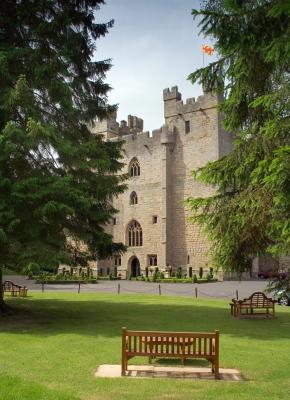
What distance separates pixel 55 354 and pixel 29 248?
14.0 feet

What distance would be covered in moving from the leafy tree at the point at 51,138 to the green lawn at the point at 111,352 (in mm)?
2172

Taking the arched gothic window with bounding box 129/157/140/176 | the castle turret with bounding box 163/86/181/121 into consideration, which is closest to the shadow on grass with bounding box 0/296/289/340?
the castle turret with bounding box 163/86/181/121

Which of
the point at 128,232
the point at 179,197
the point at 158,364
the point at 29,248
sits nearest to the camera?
the point at 158,364

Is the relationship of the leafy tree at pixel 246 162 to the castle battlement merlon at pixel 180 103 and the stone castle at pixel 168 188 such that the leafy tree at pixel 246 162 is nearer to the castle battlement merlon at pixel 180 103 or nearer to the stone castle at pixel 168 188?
the stone castle at pixel 168 188

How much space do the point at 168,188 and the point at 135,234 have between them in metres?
6.48

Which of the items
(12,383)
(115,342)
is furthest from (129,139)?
(12,383)

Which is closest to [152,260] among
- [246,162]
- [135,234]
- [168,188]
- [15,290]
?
[135,234]

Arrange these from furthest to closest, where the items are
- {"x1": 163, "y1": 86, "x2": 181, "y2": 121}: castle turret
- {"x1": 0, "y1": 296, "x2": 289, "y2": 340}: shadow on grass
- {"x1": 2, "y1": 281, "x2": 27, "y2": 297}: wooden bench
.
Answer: {"x1": 163, "y1": 86, "x2": 181, "y2": 121}: castle turret
{"x1": 2, "y1": 281, "x2": 27, "y2": 297}: wooden bench
{"x1": 0, "y1": 296, "x2": 289, "y2": 340}: shadow on grass

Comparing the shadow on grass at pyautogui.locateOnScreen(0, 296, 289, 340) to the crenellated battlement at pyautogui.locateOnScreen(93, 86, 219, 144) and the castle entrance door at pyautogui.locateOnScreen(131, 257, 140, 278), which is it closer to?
the crenellated battlement at pyautogui.locateOnScreen(93, 86, 219, 144)

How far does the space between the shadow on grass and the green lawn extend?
27 mm

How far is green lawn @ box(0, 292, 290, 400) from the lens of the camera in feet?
24.4

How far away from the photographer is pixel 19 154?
15227 millimetres

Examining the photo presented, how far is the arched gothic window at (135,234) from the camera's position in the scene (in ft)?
166

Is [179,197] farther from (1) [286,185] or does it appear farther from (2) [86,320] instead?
(1) [286,185]
